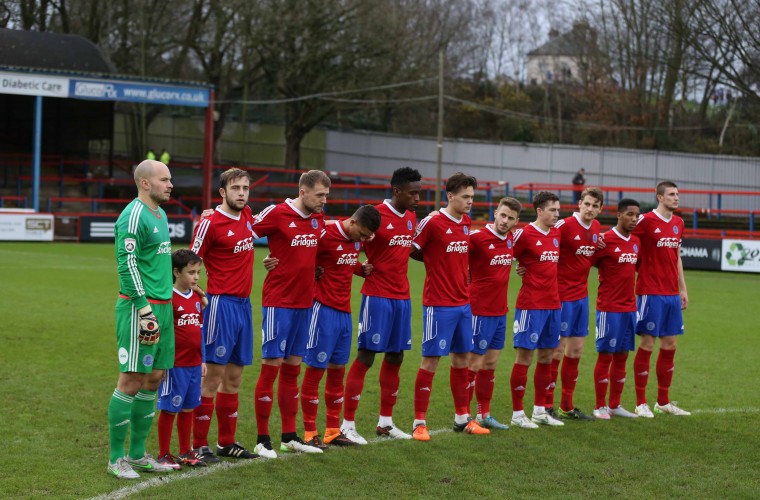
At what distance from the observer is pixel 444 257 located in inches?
350

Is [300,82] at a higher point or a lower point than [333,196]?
higher

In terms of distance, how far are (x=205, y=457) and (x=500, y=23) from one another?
59959 mm

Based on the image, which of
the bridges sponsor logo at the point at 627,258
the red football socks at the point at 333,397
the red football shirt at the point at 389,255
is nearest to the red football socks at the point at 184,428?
the red football socks at the point at 333,397

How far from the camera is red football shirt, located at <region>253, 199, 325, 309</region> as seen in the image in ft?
26.5

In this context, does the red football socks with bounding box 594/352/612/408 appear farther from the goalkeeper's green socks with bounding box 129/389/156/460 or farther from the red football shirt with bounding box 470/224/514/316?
the goalkeeper's green socks with bounding box 129/389/156/460

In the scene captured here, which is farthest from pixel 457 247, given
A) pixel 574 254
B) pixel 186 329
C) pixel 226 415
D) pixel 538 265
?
pixel 186 329

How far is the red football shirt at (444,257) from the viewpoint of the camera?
8852 mm

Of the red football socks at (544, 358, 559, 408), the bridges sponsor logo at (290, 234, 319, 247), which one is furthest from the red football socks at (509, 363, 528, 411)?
the bridges sponsor logo at (290, 234, 319, 247)

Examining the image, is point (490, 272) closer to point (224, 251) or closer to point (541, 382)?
point (541, 382)

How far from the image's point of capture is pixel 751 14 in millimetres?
34906

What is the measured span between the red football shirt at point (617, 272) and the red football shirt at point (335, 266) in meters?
3.01

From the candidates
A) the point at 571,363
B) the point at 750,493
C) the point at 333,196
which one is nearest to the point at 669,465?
the point at 750,493

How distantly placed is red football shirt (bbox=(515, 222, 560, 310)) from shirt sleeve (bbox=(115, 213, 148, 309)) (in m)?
4.06

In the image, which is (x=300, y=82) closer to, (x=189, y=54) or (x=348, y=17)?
(x=348, y=17)
